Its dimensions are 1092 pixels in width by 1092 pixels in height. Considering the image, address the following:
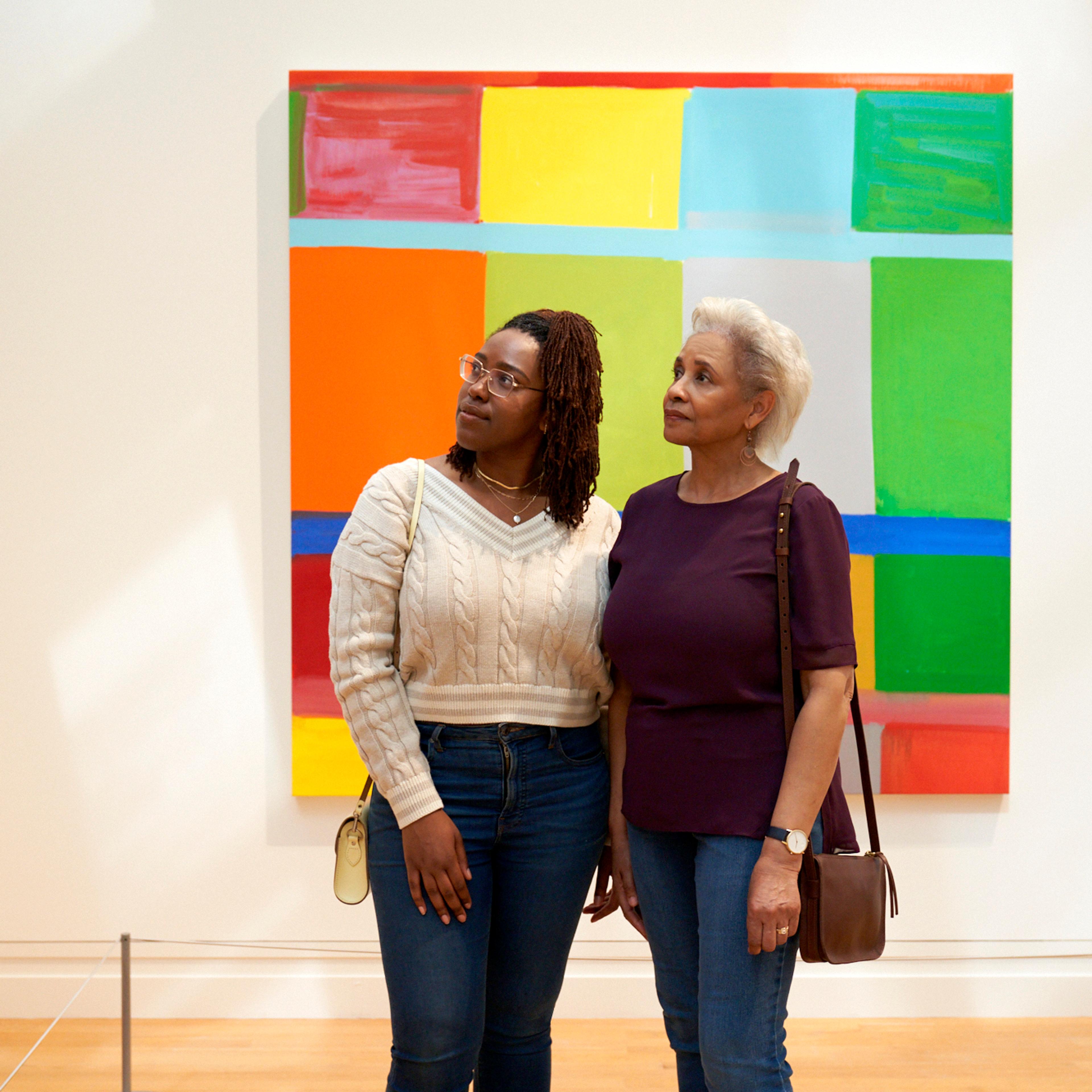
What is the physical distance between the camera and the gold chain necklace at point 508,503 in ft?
5.24

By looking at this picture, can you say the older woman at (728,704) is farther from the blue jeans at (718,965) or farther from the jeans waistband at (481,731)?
the jeans waistband at (481,731)

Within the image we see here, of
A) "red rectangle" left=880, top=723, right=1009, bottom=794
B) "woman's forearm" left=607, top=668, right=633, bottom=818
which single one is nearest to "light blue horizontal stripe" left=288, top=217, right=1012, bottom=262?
"red rectangle" left=880, top=723, right=1009, bottom=794

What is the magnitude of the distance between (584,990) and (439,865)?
4.88 feet

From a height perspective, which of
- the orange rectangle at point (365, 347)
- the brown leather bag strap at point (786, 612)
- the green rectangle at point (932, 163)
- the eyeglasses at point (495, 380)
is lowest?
the brown leather bag strap at point (786, 612)

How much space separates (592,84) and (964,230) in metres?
1.11

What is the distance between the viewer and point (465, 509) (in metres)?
1.57

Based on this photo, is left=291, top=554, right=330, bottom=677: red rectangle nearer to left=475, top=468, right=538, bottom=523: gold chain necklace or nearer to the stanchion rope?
the stanchion rope

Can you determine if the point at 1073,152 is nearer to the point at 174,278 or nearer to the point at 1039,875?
the point at 1039,875

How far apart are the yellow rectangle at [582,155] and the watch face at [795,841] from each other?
5.90 feet

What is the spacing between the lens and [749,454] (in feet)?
5.24

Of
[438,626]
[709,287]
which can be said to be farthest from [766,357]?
[709,287]

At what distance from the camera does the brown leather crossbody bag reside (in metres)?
1.43

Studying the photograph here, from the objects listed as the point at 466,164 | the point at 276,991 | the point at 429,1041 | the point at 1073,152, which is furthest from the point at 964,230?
the point at 276,991

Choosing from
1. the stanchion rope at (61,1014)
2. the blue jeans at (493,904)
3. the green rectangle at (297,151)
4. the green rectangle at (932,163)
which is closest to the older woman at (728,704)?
the blue jeans at (493,904)
